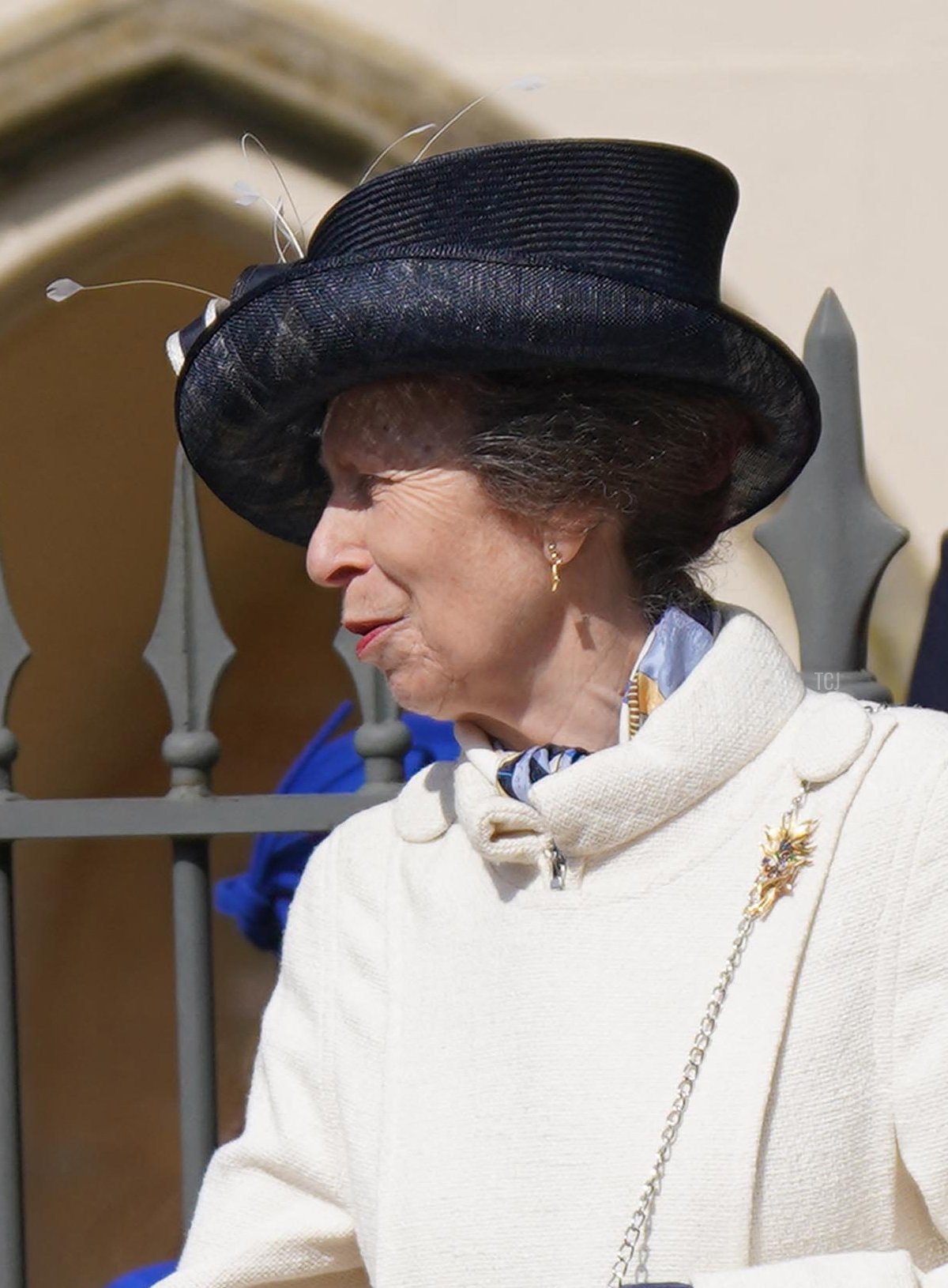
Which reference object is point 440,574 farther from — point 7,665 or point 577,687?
point 7,665

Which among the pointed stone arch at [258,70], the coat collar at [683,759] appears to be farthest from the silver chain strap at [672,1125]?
the pointed stone arch at [258,70]

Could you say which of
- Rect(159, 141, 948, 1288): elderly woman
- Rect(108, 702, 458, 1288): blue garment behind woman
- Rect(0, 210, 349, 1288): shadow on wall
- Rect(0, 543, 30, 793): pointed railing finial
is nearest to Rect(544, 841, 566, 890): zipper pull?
Rect(159, 141, 948, 1288): elderly woman

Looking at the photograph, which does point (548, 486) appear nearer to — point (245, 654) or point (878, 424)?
point (878, 424)

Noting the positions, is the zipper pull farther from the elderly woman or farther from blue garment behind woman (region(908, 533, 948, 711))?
blue garment behind woman (region(908, 533, 948, 711))

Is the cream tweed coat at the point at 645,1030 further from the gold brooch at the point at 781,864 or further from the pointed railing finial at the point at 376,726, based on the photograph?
the pointed railing finial at the point at 376,726

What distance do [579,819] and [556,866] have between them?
0.08 metres

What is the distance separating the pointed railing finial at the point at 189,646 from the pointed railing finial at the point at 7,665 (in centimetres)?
19

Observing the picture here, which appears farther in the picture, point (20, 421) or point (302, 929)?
point (20, 421)

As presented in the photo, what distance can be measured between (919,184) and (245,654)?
7.31 feet

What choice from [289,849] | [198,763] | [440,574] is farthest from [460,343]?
[289,849]

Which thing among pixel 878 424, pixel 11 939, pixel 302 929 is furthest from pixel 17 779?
pixel 302 929

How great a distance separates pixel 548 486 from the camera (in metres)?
1.82

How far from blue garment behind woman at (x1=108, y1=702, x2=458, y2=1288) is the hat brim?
1.18 metres

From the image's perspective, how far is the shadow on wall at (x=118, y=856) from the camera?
14.3 feet
